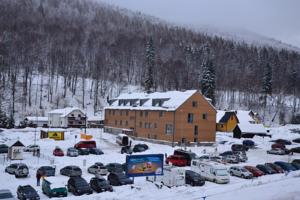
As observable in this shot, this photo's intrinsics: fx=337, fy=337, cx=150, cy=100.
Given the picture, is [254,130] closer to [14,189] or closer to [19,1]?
[14,189]

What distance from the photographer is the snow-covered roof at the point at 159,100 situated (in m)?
58.1

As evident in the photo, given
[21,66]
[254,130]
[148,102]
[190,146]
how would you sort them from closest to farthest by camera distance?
[190,146], [148,102], [254,130], [21,66]

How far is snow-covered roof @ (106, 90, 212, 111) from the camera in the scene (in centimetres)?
5806

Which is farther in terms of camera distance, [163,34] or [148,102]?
[163,34]

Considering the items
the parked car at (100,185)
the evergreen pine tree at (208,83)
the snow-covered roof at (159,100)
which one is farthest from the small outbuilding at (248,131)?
the parked car at (100,185)

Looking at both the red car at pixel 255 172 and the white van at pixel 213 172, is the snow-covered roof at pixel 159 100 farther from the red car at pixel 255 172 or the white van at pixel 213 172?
the white van at pixel 213 172

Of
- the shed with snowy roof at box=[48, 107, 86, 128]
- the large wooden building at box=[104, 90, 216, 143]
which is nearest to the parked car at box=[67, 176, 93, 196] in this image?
the large wooden building at box=[104, 90, 216, 143]

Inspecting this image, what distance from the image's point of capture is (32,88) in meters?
104

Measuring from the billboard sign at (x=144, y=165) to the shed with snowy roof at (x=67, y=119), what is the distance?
5265cm

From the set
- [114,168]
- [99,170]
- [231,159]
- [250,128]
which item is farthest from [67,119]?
[99,170]

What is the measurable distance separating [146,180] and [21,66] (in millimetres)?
93061

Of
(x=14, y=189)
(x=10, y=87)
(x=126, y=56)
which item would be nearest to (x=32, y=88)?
(x=10, y=87)

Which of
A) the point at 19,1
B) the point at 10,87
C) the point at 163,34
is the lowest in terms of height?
the point at 10,87

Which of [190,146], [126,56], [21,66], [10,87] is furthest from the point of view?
[126,56]
